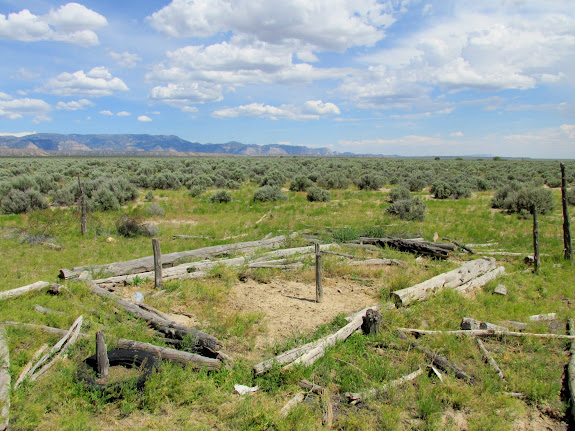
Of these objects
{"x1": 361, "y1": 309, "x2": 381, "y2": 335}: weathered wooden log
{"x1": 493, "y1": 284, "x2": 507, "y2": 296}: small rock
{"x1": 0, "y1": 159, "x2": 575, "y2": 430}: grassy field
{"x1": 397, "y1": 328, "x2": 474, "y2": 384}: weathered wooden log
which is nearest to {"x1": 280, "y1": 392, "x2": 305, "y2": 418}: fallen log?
{"x1": 0, "y1": 159, "x2": 575, "y2": 430}: grassy field

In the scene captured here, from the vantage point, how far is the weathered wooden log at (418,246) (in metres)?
12.0

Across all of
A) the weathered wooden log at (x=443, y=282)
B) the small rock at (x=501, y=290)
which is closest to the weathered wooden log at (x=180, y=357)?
the weathered wooden log at (x=443, y=282)

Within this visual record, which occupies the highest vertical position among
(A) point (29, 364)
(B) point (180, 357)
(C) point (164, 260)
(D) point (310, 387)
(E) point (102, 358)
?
(C) point (164, 260)

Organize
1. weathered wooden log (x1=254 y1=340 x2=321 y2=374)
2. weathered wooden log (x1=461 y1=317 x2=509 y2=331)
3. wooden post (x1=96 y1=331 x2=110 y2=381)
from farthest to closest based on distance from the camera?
weathered wooden log (x1=461 y1=317 x2=509 y2=331), weathered wooden log (x1=254 y1=340 x2=321 y2=374), wooden post (x1=96 y1=331 x2=110 y2=381)

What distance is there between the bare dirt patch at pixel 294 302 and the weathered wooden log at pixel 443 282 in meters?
0.83

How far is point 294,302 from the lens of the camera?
879 centimetres

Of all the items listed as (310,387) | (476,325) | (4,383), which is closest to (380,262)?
(476,325)

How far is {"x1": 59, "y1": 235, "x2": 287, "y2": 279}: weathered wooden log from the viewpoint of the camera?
9.68 meters

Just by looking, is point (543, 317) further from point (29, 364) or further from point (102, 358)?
point (29, 364)

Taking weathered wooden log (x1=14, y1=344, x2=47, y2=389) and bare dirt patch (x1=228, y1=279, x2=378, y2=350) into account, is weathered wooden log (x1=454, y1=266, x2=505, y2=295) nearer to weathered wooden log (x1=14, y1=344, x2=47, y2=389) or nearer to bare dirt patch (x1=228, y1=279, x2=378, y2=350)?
bare dirt patch (x1=228, y1=279, x2=378, y2=350)

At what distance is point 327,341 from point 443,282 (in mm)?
4107

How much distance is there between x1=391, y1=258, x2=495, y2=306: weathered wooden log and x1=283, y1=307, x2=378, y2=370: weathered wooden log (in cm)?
117

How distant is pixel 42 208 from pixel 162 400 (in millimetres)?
17183

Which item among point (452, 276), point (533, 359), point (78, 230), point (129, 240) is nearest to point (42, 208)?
point (78, 230)
